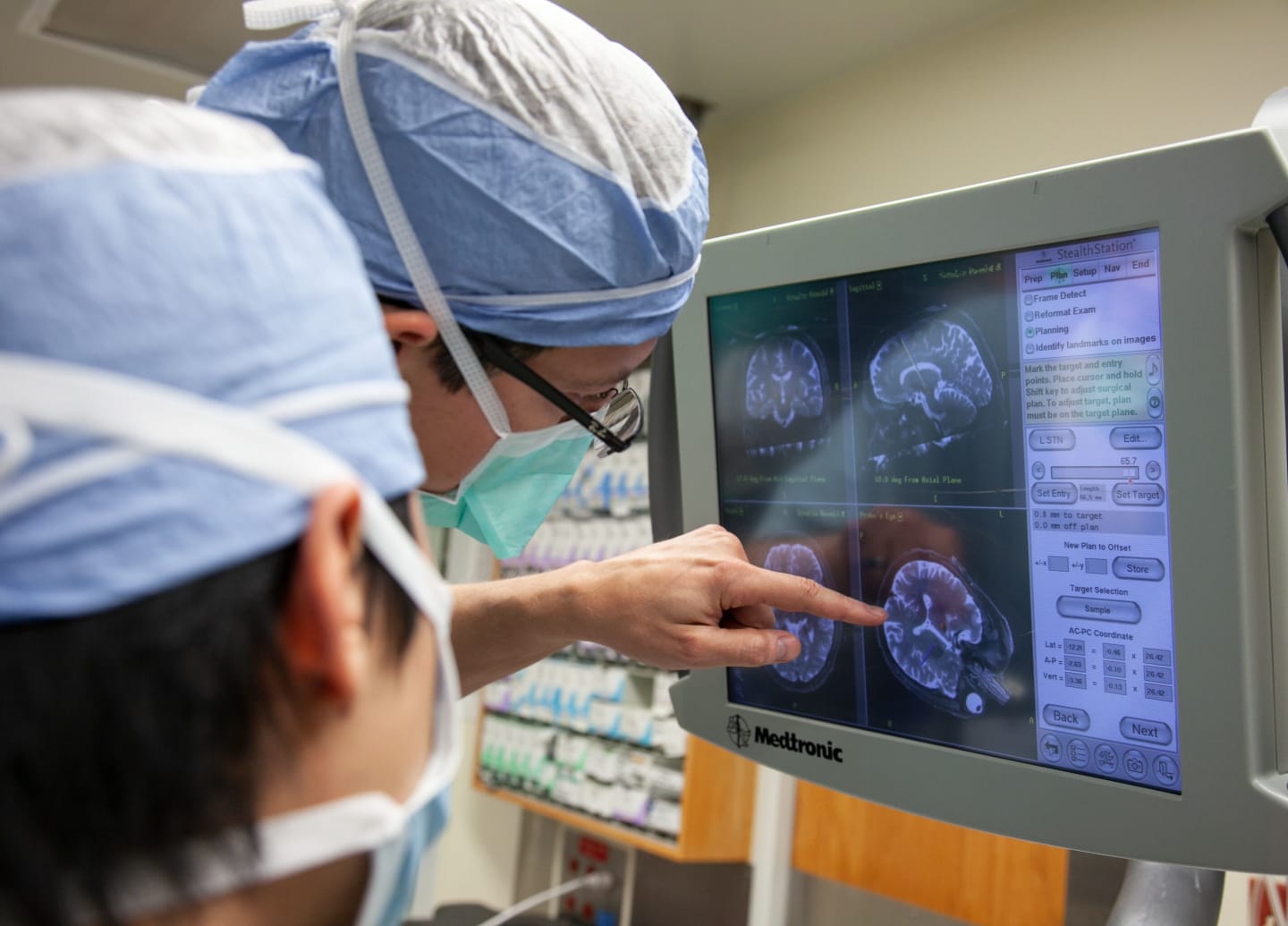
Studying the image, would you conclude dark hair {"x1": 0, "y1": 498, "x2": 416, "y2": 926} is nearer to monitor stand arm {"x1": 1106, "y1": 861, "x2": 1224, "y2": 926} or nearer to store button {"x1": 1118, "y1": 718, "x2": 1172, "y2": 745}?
store button {"x1": 1118, "y1": 718, "x2": 1172, "y2": 745}

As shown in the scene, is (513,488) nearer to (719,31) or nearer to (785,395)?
(785,395)

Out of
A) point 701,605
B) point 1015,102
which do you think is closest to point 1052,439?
point 701,605

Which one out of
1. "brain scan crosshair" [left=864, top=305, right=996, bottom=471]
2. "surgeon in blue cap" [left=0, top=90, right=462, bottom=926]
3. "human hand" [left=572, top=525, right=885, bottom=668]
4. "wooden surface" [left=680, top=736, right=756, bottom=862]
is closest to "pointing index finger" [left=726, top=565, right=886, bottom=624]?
"human hand" [left=572, top=525, right=885, bottom=668]

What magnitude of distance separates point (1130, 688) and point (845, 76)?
2.12 m

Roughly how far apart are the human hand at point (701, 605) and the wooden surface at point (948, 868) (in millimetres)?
850

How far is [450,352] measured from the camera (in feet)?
2.87

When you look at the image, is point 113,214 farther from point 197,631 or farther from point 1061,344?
point 1061,344

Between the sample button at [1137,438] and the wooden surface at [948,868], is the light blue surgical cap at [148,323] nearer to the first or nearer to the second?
the sample button at [1137,438]

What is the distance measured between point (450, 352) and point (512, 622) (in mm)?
391

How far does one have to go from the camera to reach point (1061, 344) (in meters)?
0.88

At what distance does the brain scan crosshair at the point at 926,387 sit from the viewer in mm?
940

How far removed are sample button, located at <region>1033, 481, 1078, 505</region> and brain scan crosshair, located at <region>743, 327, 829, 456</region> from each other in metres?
0.22

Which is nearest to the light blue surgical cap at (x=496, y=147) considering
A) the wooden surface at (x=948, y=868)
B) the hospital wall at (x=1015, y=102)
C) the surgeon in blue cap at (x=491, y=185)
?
the surgeon in blue cap at (x=491, y=185)

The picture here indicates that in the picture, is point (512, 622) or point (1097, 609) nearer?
point (1097, 609)
